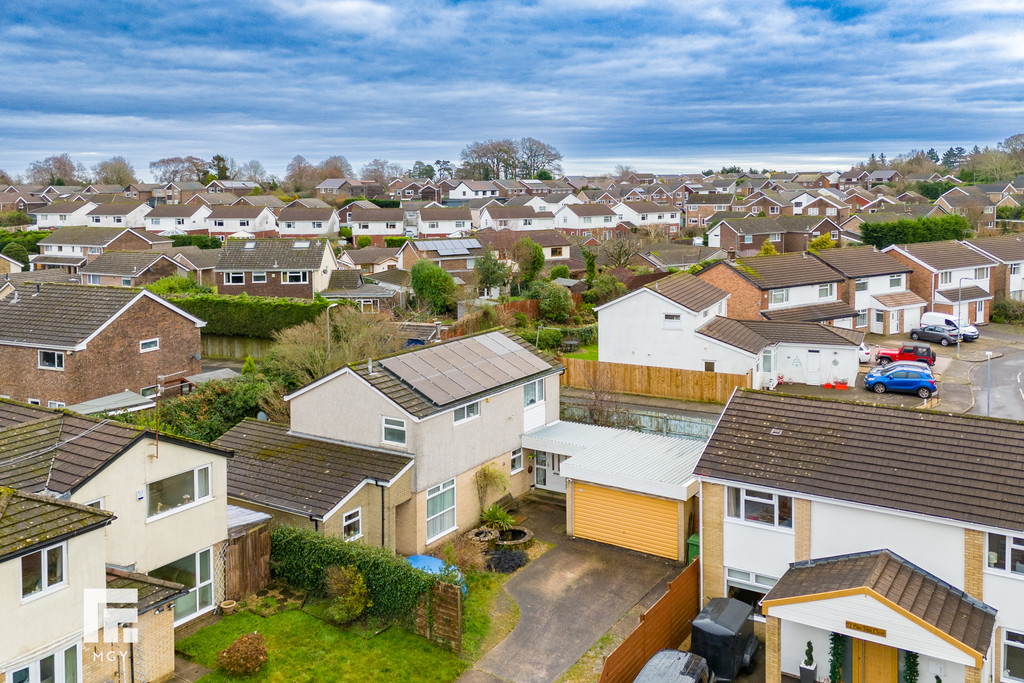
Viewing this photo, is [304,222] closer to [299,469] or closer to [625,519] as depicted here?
[299,469]

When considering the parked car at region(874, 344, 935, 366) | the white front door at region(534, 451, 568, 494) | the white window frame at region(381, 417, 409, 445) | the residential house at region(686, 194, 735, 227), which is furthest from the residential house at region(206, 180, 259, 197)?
the white window frame at region(381, 417, 409, 445)

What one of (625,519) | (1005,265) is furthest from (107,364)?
(1005,265)

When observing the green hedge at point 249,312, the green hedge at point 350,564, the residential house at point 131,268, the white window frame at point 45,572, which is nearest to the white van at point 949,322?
the green hedge at point 249,312

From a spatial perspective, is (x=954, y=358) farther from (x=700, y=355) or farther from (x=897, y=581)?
(x=897, y=581)

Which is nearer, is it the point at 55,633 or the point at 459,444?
the point at 55,633

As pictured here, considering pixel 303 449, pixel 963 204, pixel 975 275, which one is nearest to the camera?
pixel 303 449

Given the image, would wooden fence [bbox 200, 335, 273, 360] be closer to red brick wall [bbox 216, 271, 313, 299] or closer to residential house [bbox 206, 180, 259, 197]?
red brick wall [bbox 216, 271, 313, 299]

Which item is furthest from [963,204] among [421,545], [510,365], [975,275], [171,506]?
[171,506]
